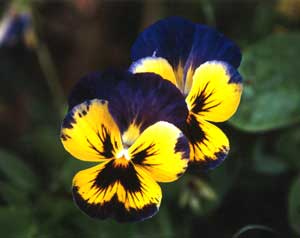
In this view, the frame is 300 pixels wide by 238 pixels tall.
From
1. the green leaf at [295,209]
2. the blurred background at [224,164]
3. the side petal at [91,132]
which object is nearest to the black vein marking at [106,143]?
the side petal at [91,132]

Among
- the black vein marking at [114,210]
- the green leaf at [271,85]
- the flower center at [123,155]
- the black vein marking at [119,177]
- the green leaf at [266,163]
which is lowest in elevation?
the green leaf at [266,163]

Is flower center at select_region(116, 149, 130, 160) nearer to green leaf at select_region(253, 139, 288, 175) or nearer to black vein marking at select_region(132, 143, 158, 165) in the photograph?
black vein marking at select_region(132, 143, 158, 165)

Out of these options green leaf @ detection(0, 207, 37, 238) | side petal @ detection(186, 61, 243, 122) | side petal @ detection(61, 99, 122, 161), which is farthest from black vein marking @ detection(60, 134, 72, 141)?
green leaf @ detection(0, 207, 37, 238)

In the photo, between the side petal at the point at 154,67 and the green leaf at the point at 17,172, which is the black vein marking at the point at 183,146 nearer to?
the side petal at the point at 154,67

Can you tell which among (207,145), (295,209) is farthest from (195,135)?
(295,209)

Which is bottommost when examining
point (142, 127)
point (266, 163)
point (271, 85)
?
point (266, 163)

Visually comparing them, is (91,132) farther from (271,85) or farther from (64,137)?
(271,85)

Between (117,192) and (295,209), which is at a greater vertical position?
(117,192)
